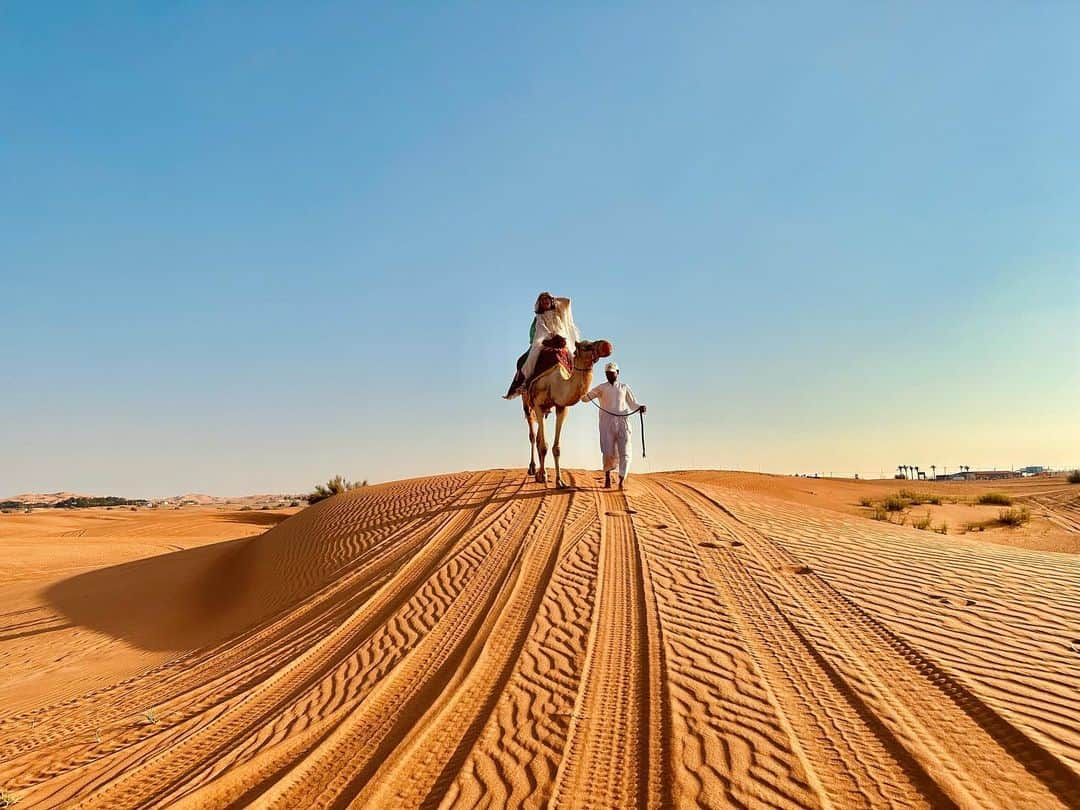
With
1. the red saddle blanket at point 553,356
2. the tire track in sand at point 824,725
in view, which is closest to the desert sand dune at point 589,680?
the tire track in sand at point 824,725

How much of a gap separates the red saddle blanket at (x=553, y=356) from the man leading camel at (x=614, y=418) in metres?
0.86

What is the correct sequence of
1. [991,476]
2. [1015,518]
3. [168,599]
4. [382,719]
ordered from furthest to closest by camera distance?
1. [991,476]
2. [1015,518]
3. [168,599]
4. [382,719]

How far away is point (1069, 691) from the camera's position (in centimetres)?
435

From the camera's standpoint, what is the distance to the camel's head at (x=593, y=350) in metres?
11.5

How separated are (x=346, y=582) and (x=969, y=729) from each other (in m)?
7.50

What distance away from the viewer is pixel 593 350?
11734mm

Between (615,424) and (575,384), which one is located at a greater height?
(575,384)

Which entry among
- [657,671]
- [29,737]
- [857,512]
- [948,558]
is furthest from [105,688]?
[857,512]

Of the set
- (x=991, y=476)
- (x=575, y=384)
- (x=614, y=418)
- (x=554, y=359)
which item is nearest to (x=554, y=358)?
(x=554, y=359)

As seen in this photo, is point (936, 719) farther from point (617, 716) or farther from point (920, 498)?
point (920, 498)

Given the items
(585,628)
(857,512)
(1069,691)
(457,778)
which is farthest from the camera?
(857,512)

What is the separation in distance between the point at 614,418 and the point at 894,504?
38.4 ft

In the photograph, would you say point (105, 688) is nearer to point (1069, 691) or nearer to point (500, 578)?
point (500, 578)

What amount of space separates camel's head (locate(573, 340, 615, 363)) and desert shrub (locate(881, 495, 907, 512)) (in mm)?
12431
